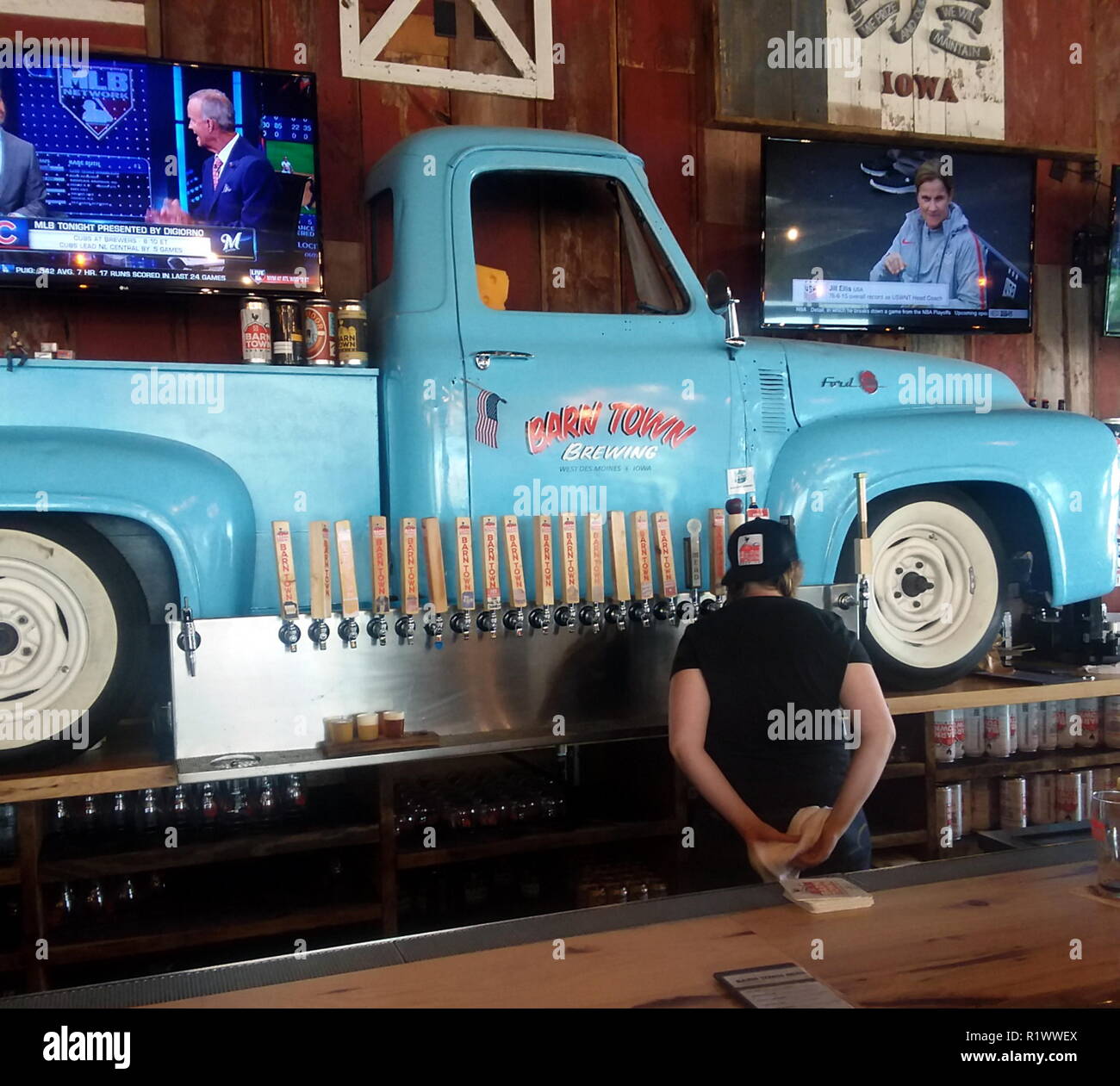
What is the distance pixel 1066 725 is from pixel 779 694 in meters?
2.01

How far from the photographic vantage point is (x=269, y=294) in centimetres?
320

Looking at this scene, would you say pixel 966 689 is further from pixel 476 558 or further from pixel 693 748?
pixel 476 558

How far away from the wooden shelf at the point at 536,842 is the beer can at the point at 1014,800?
1516mm

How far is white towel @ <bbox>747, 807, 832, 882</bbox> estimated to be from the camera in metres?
1.98

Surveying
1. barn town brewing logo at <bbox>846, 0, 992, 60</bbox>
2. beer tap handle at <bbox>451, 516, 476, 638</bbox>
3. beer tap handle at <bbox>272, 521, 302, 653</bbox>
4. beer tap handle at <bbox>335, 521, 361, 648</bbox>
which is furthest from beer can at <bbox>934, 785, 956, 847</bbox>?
barn town brewing logo at <bbox>846, 0, 992, 60</bbox>

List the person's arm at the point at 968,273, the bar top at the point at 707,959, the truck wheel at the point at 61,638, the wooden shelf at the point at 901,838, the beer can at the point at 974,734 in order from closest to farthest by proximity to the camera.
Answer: the bar top at the point at 707,959, the truck wheel at the point at 61,638, the wooden shelf at the point at 901,838, the beer can at the point at 974,734, the person's arm at the point at 968,273

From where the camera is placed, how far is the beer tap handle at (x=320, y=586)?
2.42 metres

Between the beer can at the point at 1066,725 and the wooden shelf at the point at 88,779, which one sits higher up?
the wooden shelf at the point at 88,779

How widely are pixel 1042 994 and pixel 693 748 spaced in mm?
1325

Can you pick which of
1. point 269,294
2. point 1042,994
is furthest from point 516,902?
point 1042,994

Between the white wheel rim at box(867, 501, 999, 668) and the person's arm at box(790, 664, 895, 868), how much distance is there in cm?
88

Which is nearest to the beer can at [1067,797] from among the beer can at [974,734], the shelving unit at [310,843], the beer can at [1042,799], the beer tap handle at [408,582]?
the beer can at [1042,799]

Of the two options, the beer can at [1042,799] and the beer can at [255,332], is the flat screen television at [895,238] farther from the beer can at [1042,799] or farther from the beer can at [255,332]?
the beer can at [255,332]

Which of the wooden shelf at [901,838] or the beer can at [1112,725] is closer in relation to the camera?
the wooden shelf at [901,838]
